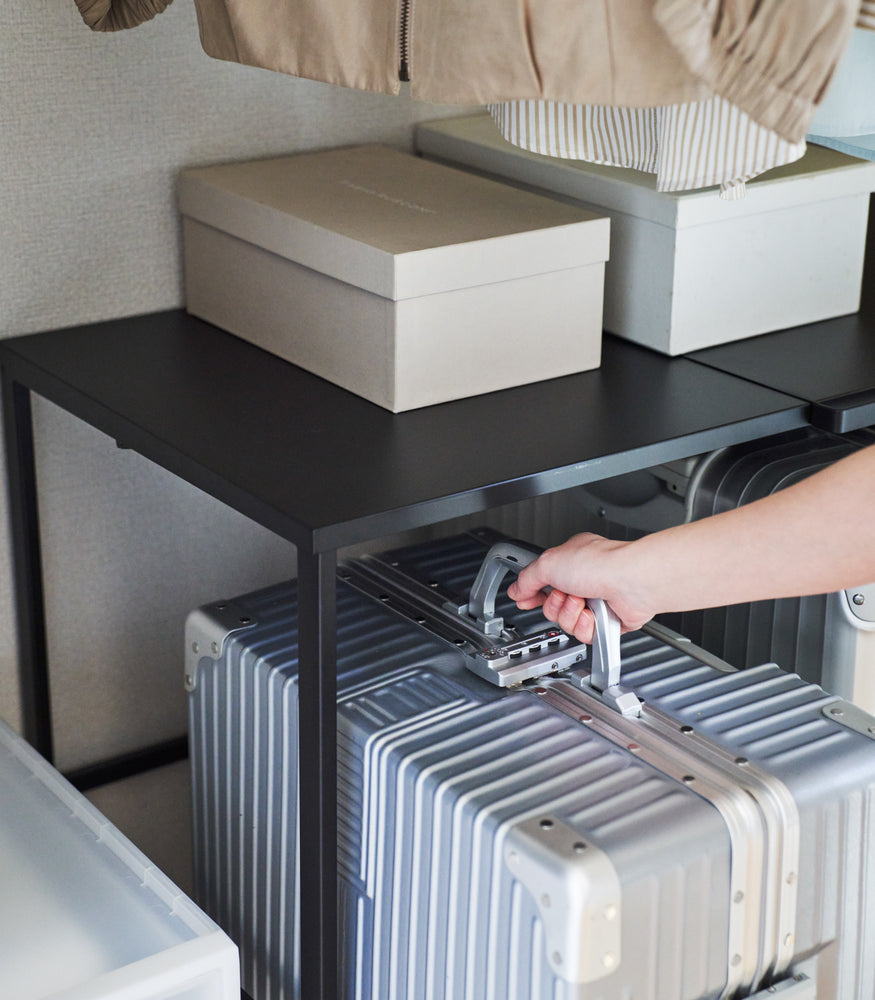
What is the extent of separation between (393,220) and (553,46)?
0.26 m

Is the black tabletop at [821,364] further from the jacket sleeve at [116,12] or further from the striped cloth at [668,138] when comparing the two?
the jacket sleeve at [116,12]

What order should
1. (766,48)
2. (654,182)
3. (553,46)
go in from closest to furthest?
(766,48) → (553,46) → (654,182)

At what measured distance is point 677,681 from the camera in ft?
3.40

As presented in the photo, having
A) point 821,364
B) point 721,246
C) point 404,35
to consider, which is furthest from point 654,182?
point 404,35

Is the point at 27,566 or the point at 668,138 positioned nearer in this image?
the point at 668,138

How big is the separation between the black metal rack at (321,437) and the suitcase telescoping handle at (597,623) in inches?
3.1

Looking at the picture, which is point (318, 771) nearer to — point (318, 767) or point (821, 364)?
point (318, 767)

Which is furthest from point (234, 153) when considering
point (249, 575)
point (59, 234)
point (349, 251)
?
point (249, 575)

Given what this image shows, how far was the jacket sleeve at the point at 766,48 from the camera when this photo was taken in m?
0.74

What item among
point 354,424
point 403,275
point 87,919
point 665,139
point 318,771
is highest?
point 665,139

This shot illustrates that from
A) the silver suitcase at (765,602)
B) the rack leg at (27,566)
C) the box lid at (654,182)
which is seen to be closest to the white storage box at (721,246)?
the box lid at (654,182)

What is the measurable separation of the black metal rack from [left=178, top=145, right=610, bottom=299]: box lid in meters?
0.10

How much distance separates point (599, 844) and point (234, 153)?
2.42ft

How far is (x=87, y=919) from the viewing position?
95 cm
